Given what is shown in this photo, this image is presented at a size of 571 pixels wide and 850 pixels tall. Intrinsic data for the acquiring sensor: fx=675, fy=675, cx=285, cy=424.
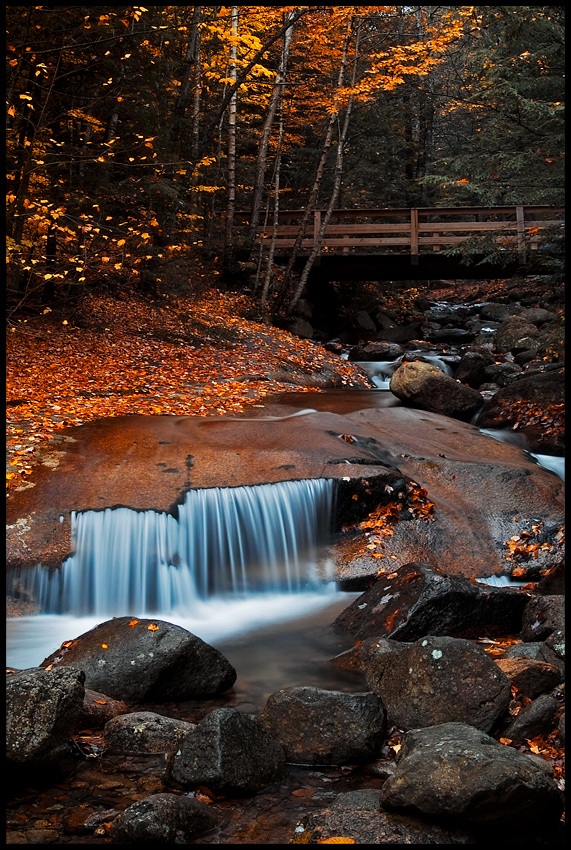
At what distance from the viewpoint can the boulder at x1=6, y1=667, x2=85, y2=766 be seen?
12.3 feet

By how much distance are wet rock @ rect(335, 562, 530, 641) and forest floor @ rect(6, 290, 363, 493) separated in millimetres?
4164

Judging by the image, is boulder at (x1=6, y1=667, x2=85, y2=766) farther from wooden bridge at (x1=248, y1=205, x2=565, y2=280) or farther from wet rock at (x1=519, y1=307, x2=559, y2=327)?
wet rock at (x1=519, y1=307, x2=559, y2=327)

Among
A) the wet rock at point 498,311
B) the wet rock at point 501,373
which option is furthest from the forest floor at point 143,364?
the wet rock at point 498,311

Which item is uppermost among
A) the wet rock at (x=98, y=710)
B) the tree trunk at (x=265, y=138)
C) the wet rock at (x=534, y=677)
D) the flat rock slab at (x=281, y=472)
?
the tree trunk at (x=265, y=138)

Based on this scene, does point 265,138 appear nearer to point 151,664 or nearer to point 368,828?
point 151,664

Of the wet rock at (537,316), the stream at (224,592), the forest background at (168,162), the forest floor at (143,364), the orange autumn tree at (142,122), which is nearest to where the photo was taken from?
the stream at (224,592)

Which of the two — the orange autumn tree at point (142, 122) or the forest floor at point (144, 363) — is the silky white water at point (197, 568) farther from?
the orange autumn tree at point (142, 122)

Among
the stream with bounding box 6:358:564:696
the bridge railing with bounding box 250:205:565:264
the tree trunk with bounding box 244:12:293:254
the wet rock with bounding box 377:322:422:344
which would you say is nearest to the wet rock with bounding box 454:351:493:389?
the bridge railing with bounding box 250:205:565:264

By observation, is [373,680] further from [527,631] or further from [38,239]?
[38,239]

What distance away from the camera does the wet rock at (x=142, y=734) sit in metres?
4.27

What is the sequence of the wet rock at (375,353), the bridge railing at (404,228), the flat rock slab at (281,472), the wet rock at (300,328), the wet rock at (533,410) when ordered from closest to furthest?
the flat rock slab at (281,472), the wet rock at (533,410), the wet rock at (375,353), the wet rock at (300,328), the bridge railing at (404,228)

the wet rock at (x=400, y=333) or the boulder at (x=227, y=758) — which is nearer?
the boulder at (x=227, y=758)

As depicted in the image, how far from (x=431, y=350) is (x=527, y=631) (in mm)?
13702

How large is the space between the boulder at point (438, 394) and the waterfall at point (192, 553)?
15.8 ft
